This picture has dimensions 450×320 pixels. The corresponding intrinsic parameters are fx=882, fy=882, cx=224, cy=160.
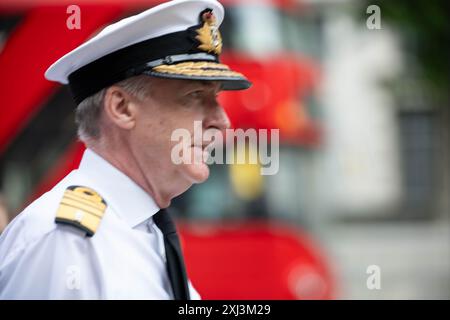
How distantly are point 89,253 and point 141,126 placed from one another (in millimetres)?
319

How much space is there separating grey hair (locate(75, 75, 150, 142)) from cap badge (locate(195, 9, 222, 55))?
0.18m

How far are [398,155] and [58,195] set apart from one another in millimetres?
17020

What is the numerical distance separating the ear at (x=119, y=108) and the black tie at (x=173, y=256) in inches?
8.1

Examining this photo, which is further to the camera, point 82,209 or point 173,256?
point 173,256

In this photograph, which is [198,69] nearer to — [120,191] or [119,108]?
[119,108]

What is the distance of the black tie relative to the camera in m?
1.76

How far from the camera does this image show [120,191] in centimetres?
179

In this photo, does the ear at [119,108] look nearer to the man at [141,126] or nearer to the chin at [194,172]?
the man at [141,126]

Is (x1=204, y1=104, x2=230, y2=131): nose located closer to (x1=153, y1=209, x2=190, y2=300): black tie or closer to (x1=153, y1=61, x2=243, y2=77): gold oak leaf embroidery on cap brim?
(x1=153, y1=61, x2=243, y2=77): gold oak leaf embroidery on cap brim

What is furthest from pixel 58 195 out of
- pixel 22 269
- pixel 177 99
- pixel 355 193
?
pixel 355 193

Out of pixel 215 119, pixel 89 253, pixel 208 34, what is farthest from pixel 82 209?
pixel 208 34

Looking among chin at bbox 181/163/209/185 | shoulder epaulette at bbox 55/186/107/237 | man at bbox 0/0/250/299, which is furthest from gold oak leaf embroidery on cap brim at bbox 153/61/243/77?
shoulder epaulette at bbox 55/186/107/237

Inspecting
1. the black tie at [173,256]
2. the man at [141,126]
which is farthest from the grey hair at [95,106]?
the black tie at [173,256]
